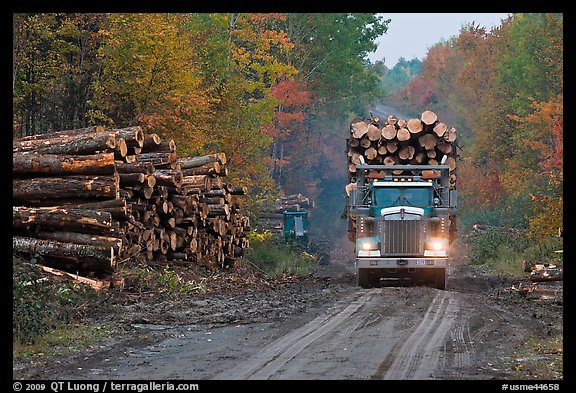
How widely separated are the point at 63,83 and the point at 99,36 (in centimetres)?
201

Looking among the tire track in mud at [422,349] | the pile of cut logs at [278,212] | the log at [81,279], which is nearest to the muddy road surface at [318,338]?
the tire track in mud at [422,349]

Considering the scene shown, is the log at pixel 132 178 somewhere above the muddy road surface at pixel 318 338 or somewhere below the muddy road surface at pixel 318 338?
above

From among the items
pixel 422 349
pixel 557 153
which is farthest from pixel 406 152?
pixel 422 349

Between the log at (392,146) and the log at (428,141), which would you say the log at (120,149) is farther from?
the log at (428,141)

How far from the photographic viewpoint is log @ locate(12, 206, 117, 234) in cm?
1883

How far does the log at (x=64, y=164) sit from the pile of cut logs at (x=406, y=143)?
34.3 feet

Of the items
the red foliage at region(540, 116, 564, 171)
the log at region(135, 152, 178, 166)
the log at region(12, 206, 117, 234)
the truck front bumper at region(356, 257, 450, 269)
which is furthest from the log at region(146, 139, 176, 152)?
the red foliage at region(540, 116, 564, 171)

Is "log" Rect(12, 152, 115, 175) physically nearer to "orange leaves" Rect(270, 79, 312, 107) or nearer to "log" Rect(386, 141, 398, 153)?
"log" Rect(386, 141, 398, 153)

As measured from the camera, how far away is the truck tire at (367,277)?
25047mm

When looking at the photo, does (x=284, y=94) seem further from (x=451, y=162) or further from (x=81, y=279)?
(x=81, y=279)

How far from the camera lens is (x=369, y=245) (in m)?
24.5

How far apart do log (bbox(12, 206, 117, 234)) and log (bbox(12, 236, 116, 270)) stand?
Result: 1.33ft
